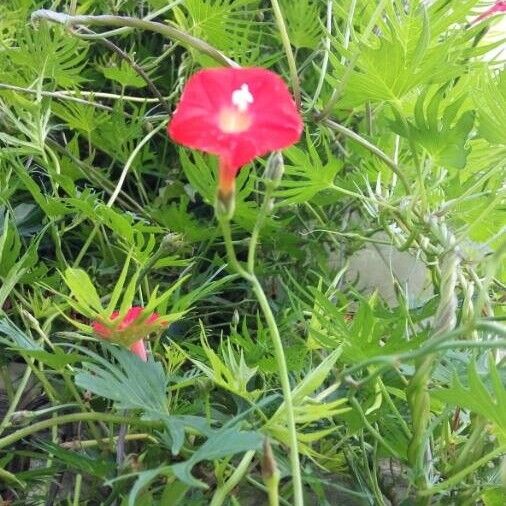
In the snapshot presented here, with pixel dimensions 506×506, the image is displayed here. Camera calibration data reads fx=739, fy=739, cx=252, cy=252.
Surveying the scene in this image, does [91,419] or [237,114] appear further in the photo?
[91,419]

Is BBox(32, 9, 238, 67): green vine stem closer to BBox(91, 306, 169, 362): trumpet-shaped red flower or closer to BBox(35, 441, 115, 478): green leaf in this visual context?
BBox(91, 306, 169, 362): trumpet-shaped red flower

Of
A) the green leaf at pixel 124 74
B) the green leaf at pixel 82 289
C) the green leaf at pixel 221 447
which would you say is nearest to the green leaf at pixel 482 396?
the green leaf at pixel 221 447

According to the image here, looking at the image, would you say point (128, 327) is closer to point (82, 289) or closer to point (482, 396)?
point (82, 289)

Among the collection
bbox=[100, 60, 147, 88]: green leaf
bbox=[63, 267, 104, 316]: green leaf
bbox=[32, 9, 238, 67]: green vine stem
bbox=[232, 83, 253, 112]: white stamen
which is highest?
bbox=[232, 83, 253, 112]: white stamen

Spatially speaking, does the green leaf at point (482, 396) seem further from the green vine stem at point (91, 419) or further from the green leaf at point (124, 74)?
the green leaf at point (124, 74)

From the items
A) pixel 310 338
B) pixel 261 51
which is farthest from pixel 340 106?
pixel 261 51

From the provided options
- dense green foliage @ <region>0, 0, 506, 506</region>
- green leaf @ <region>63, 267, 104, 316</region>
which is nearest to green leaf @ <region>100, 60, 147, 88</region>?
dense green foliage @ <region>0, 0, 506, 506</region>

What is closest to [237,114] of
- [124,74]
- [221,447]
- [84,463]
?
[221,447]
